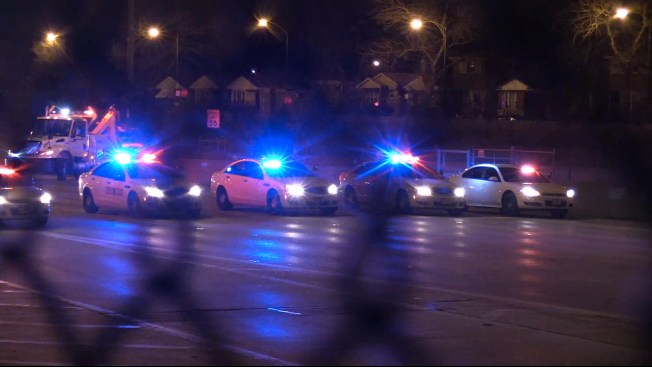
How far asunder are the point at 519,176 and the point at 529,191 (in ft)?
3.62

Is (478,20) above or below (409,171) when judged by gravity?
above

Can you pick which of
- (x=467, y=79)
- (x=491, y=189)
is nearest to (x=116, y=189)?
(x=491, y=189)

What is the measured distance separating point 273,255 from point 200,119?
45715 mm

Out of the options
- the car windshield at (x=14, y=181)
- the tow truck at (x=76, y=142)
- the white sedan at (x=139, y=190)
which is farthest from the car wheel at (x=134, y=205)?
the tow truck at (x=76, y=142)

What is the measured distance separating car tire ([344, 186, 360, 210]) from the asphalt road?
254 inches

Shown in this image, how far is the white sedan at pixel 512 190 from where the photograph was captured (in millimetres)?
27906

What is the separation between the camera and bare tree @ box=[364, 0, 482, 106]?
61094 mm

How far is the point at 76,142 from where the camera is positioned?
4091 cm

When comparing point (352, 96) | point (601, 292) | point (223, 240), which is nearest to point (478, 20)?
point (352, 96)

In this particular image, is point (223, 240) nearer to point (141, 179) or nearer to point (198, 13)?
point (141, 179)

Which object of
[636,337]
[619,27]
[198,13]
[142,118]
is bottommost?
[636,337]

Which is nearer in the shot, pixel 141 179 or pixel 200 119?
pixel 141 179

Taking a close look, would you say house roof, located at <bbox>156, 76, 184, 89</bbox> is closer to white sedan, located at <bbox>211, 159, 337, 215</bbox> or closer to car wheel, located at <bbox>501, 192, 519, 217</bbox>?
white sedan, located at <bbox>211, 159, 337, 215</bbox>

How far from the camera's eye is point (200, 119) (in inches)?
2464
